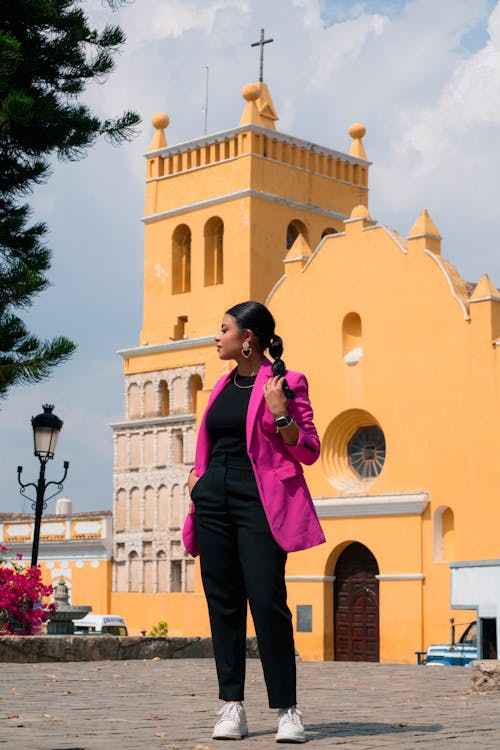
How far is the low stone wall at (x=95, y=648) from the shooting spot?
13461 mm

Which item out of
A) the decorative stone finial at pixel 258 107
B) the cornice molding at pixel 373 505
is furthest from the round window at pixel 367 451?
the decorative stone finial at pixel 258 107

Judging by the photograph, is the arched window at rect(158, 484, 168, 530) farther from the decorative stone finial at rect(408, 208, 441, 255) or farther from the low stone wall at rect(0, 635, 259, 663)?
the low stone wall at rect(0, 635, 259, 663)

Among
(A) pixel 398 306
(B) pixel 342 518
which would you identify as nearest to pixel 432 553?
(B) pixel 342 518

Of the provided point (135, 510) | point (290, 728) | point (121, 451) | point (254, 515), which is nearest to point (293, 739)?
point (290, 728)

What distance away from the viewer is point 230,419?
6855mm

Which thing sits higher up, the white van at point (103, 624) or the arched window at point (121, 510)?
the arched window at point (121, 510)

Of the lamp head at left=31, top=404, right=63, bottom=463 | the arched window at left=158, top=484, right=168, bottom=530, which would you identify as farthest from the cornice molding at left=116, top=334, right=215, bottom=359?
the lamp head at left=31, top=404, right=63, bottom=463

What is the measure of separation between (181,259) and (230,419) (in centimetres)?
3383

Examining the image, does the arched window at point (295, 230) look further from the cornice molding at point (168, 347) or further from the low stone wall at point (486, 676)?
the low stone wall at point (486, 676)

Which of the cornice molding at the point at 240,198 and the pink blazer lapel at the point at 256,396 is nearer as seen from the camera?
the pink blazer lapel at the point at 256,396

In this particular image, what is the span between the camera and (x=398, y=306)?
2980 centimetres

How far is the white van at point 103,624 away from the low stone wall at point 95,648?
19808 mm

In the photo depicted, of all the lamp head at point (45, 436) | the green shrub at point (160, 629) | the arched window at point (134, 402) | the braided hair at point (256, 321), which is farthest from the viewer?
the arched window at point (134, 402)

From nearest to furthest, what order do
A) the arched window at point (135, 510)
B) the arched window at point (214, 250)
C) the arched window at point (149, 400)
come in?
1. the arched window at point (214, 250)
2. the arched window at point (149, 400)
3. the arched window at point (135, 510)
